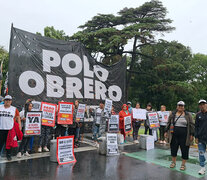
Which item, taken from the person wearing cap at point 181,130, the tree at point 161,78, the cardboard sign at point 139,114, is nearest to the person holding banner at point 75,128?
the cardboard sign at point 139,114

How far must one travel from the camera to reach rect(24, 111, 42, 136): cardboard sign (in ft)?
24.1

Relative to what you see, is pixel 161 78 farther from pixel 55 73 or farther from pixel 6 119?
pixel 6 119

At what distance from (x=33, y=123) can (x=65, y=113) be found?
1.47 m

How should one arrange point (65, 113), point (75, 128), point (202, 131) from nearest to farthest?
point (202, 131), point (65, 113), point (75, 128)

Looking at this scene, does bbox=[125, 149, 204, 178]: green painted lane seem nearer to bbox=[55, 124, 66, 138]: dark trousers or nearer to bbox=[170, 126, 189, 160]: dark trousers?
bbox=[170, 126, 189, 160]: dark trousers

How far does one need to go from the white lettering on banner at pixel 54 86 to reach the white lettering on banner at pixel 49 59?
1.59ft

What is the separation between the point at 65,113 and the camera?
28.3 ft

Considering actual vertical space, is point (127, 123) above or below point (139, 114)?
below

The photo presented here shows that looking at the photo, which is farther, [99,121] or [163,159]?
[99,121]

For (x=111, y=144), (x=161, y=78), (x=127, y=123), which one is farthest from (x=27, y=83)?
(x=161, y=78)

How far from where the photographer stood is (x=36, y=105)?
988cm

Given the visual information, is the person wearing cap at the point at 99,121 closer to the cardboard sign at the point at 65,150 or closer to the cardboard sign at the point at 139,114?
the cardboard sign at the point at 139,114

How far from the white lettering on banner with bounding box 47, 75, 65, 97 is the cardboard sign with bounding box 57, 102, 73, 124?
2780mm

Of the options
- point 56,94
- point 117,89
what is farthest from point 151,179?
point 117,89
